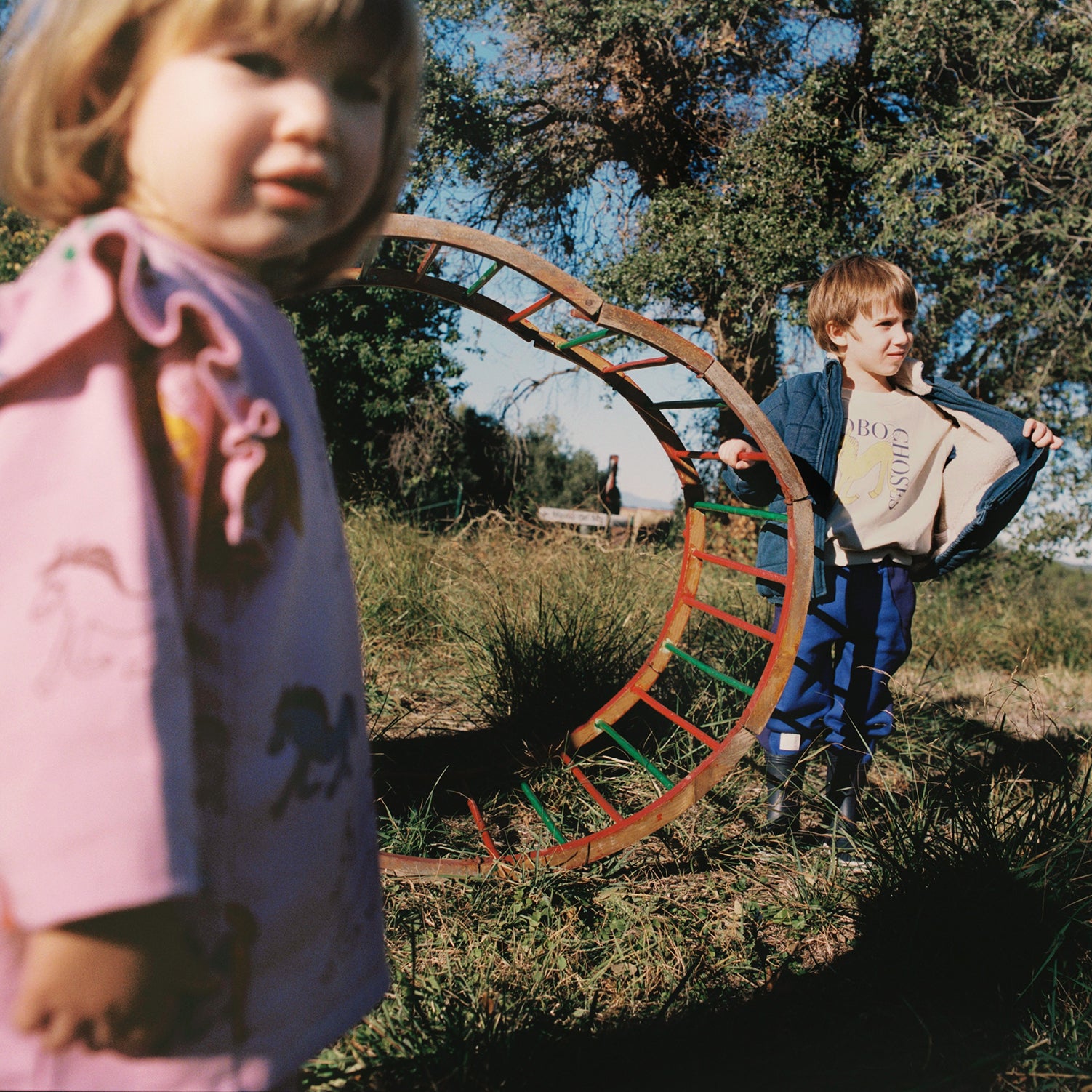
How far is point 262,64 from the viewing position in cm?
69

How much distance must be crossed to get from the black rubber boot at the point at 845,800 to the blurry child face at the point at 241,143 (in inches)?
81.8

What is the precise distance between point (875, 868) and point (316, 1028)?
182cm

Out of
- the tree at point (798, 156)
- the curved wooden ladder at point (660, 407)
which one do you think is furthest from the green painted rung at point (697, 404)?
the tree at point (798, 156)

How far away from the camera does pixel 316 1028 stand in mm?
694

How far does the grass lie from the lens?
62.5 inches

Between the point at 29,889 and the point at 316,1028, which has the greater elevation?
the point at 29,889

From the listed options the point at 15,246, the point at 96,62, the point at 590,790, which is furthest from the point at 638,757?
the point at 15,246

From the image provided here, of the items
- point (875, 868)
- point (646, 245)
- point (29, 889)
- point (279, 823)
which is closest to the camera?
point (29, 889)

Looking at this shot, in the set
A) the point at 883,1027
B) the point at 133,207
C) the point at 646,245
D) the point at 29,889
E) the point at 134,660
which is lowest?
the point at 883,1027

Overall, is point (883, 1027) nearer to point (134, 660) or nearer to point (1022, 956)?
point (1022, 956)

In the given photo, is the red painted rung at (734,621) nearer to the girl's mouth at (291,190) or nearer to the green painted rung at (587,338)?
the green painted rung at (587,338)

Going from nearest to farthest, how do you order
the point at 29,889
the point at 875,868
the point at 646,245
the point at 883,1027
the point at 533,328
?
the point at 29,889, the point at 883,1027, the point at 875,868, the point at 533,328, the point at 646,245

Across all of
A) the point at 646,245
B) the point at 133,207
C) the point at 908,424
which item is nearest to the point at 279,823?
the point at 133,207

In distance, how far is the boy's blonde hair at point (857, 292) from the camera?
8.13 feet
